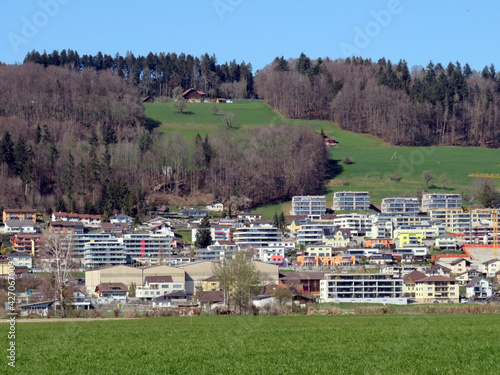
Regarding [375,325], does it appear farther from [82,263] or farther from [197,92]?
[197,92]

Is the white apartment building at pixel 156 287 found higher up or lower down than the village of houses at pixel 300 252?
lower down

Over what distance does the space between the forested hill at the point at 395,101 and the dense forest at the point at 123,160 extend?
15867 millimetres

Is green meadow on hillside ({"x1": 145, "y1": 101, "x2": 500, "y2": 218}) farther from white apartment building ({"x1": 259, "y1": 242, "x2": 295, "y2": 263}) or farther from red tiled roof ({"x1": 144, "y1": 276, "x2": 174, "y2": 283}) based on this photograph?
red tiled roof ({"x1": 144, "y1": 276, "x2": 174, "y2": 283})

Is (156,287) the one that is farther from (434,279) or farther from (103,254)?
(434,279)

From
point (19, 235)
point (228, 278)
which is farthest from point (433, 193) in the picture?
point (228, 278)

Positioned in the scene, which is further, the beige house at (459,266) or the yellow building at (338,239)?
the yellow building at (338,239)

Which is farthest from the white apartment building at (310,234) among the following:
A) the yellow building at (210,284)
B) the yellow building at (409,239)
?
the yellow building at (210,284)

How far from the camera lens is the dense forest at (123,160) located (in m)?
70.3

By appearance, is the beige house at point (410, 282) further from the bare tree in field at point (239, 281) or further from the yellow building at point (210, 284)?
the bare tree in field at point (239, 281)

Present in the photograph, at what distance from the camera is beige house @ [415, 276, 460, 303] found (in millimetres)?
45062

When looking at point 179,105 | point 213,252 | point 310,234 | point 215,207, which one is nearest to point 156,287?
point 213,252

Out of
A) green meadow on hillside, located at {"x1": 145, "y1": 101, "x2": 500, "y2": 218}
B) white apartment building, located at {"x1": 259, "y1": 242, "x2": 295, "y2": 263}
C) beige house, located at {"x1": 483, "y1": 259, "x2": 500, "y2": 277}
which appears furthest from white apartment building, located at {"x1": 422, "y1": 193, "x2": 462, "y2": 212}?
beige house, located at {"x1": 483, "y1": 259, "x2": 500, "y2": 277}

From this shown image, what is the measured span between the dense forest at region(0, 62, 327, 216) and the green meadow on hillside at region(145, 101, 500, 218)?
3.03 metres

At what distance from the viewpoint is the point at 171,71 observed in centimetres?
11981
